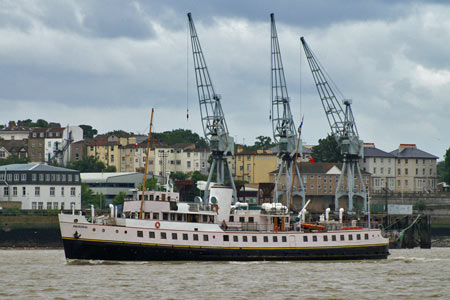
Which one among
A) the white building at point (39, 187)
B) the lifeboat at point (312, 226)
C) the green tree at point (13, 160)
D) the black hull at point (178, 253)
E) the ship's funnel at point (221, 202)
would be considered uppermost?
the green tree at point (13, 160)

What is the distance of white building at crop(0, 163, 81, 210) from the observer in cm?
13612

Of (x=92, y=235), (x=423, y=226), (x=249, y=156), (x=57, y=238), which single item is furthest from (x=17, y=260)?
(x=249, y=156)

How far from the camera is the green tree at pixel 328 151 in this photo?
7360 inches

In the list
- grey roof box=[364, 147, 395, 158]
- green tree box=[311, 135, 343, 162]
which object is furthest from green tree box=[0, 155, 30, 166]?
grey roof box=[364, 147, 395, 158]

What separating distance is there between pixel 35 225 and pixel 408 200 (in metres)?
66.9

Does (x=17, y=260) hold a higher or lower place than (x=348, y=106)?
lower

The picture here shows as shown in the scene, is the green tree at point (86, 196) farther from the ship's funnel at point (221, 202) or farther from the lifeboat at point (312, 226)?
the lifeboat at point (312, 226)

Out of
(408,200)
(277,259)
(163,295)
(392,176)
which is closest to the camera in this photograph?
(163,295)

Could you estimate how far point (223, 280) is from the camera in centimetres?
5997

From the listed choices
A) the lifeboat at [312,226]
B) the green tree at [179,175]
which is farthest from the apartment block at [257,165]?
the lifeboat at [312,226]

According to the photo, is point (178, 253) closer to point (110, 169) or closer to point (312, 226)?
point (312, 226)

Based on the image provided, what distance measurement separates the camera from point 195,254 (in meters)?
71.1

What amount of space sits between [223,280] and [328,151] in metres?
131

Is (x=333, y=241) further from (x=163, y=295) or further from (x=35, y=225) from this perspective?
(x=35, y=225)
